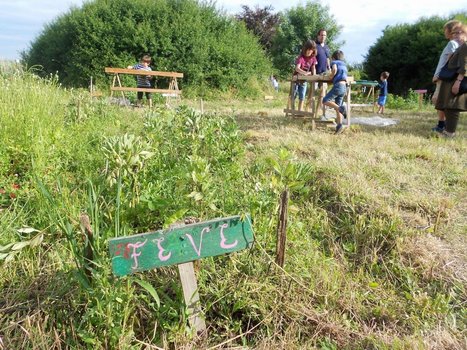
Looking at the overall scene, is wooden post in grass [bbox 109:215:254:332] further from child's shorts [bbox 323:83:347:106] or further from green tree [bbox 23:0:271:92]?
green tree [bbox 23:0:271:92]

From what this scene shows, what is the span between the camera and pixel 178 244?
1.36 m

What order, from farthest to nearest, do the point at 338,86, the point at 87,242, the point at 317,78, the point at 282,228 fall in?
1. the point at 317,78
2. the point at 338,86
3. the point at 282,228
4. the point at 87,242

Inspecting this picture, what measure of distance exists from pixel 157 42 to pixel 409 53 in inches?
399

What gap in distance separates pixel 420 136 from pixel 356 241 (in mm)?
3335

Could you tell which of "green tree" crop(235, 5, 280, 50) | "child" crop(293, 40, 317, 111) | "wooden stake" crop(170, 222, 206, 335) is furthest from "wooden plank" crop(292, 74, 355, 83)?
"green tree" crop(235, 5, 280, 50)

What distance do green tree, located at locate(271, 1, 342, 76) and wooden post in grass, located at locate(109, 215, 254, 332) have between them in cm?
2220

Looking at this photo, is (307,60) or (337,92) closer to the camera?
(337,92)

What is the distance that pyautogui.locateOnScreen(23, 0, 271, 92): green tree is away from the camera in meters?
13.3

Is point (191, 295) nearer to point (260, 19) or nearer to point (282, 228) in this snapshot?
point (282, 228)

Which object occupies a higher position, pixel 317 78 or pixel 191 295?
pixel 317 78

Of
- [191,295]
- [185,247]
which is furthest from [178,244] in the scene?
[191,295]

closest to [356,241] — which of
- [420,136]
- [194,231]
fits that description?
[194,231]

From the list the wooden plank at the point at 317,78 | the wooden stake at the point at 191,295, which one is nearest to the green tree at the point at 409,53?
the wooden plank at the point at 317,78

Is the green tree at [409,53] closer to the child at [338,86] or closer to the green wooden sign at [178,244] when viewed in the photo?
→ the child at [338,86]
